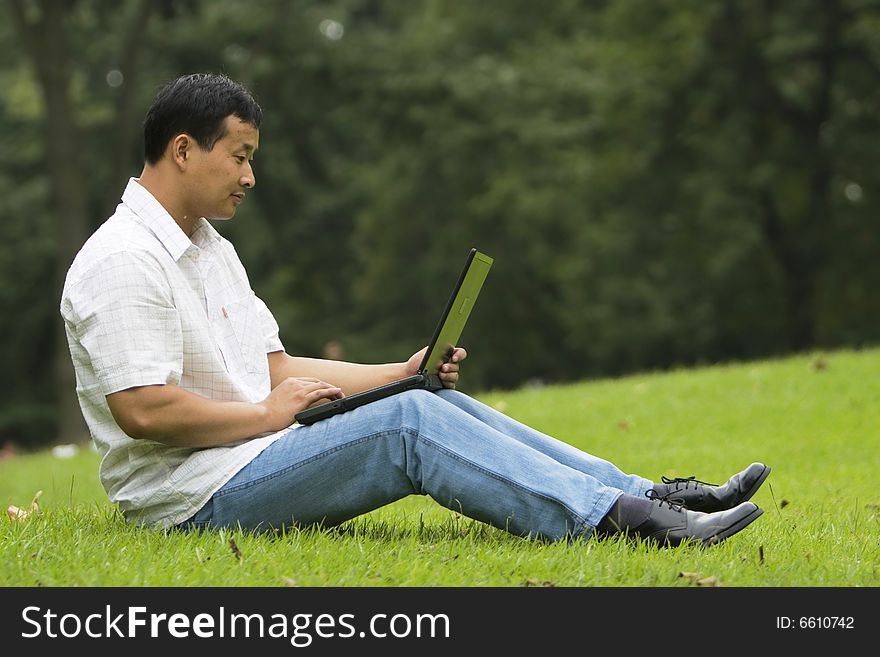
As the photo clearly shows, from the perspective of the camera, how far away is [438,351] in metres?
4.33

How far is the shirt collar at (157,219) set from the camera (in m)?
3.95

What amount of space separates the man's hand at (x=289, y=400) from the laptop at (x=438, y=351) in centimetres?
3

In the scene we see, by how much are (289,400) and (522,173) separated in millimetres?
19056

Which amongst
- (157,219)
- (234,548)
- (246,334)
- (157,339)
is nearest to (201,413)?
(157,339)

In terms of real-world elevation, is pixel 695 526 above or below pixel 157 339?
below

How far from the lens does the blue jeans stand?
3.83m

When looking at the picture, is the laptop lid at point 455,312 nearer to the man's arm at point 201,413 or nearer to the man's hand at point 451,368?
the man's hand at point 451,368

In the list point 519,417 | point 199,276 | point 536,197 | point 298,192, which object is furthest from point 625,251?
point 199,276

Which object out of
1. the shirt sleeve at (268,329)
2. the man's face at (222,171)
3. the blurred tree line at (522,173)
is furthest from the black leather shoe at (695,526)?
the blurred tree line at (522,173)

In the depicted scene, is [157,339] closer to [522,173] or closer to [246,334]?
[246,334]

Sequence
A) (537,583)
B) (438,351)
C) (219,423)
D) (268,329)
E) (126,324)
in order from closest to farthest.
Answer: (537,583)
(126,324)
(219,423)
(438,351)
(268,329)

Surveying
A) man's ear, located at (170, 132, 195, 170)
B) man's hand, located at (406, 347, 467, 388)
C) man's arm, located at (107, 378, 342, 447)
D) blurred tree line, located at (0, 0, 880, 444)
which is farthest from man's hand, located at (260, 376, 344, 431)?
blurred tree line, located at (0, 0, 880, 444)
